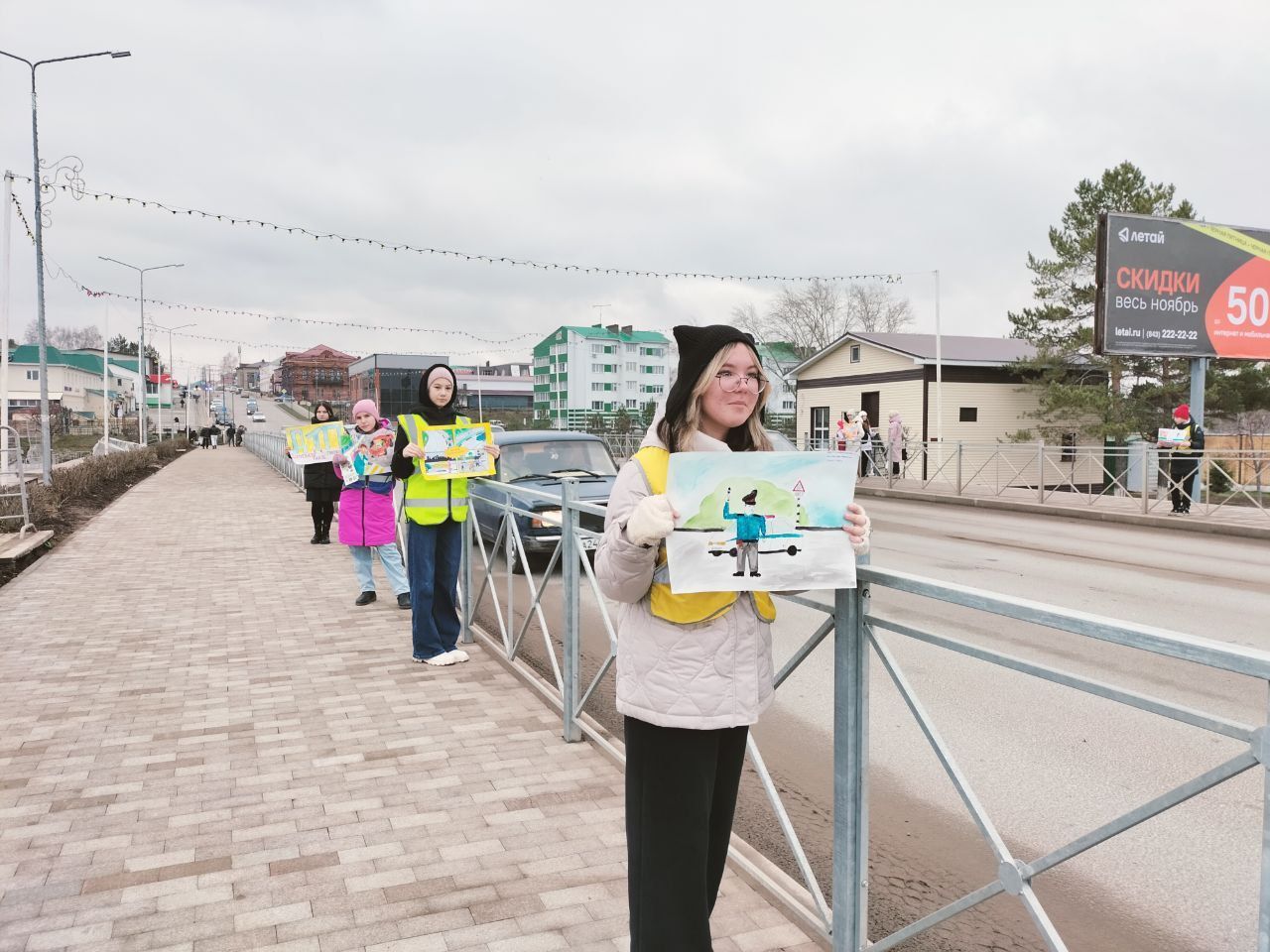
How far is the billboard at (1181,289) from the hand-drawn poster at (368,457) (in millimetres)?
15719

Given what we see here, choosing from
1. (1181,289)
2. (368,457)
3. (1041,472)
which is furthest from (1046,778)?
(1181,289)

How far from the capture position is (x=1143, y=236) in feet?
60.1

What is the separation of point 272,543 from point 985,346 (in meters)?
27.9

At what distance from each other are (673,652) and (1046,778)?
8.98 feet

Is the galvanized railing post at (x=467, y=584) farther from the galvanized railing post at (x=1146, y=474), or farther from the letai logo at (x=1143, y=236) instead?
→ the letai logo at (x=1143, y=236)

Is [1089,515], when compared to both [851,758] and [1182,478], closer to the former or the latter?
[1182,478]

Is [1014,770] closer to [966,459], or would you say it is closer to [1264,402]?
[966,459]

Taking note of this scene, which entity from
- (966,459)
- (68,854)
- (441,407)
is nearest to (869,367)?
(966,459)

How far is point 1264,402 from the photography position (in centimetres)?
2720

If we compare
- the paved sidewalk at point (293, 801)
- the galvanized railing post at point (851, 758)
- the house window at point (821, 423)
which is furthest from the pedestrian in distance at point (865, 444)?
the galvanized railing post at point (851, 758)

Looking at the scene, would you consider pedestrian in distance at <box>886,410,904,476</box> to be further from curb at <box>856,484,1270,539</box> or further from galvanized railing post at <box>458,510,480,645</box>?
galvanized railing post at <box>458,510,480,645</box>

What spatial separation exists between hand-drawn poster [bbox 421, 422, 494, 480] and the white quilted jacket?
3.74 metres

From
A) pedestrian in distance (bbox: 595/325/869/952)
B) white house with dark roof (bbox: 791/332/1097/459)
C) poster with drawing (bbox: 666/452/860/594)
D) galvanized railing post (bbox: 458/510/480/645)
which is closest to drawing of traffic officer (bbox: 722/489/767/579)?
poster with drawing (bbox: 666/452/860/594)

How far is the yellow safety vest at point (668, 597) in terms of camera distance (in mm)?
2113
